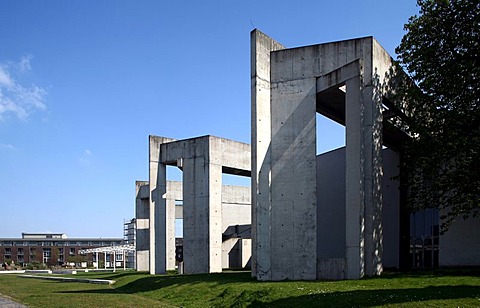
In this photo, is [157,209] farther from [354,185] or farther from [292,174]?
[354,185]

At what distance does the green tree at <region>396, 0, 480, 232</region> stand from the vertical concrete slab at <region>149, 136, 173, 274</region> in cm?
2112

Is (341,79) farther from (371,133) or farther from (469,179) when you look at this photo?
(469,179)

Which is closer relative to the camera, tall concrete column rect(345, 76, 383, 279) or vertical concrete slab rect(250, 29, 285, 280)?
tall concrete column rect(345, 76, 383, 279)

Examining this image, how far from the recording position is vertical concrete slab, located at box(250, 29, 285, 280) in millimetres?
23984

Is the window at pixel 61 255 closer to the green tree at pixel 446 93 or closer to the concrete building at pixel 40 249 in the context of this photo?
the concrete building at pixel 40 249

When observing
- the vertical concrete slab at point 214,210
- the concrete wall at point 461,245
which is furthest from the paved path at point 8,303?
the concrete wall at point 461,245

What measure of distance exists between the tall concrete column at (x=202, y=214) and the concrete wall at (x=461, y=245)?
14704 millimetres

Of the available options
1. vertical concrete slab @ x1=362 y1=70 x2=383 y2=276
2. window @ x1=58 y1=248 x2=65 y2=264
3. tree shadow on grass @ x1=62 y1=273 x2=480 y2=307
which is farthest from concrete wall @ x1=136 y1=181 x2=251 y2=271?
window @ x1=58 y1=248 x2=65 y2=264

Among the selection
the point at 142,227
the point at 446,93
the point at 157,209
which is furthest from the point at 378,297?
the point at 142,227

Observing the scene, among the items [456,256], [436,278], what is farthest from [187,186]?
[436,278]

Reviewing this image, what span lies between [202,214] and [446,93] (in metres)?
19.5

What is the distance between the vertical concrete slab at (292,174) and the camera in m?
23.7

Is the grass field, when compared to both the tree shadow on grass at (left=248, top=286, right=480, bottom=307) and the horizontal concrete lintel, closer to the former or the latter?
the tree shadow on grass at (left=248, top=286, right=480, bottom=307)

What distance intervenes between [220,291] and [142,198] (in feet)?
101
